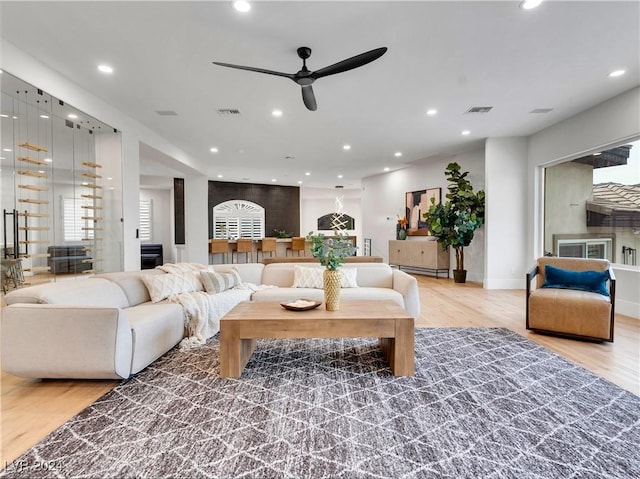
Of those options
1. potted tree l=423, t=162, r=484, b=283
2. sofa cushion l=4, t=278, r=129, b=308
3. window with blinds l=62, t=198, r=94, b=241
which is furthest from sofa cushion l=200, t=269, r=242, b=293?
potted tree l=423, t=162, r=484, b=283

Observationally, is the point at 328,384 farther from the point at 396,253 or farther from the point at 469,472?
the point at 396,253

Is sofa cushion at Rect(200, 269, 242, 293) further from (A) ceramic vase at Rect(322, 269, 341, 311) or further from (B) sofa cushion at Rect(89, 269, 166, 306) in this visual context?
(A) ceramic vase at Rect(322, 269, 341, 311)

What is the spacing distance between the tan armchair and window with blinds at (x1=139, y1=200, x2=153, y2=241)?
1139 cm

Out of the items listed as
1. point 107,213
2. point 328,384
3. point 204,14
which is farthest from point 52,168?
point 328,384

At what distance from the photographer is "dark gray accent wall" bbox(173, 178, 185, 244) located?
1012 cm

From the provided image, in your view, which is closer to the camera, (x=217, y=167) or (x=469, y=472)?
(x=469, y=472)

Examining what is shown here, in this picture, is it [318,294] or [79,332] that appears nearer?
[79,332]

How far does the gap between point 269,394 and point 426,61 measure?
3507mm

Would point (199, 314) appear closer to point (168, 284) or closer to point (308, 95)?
point (168, 284)

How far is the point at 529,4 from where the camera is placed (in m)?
2.36

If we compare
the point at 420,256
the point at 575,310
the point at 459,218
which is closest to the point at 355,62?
the point at 575,310

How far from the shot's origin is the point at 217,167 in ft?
28.8

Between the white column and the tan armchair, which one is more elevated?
the white column

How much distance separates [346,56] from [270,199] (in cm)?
913
